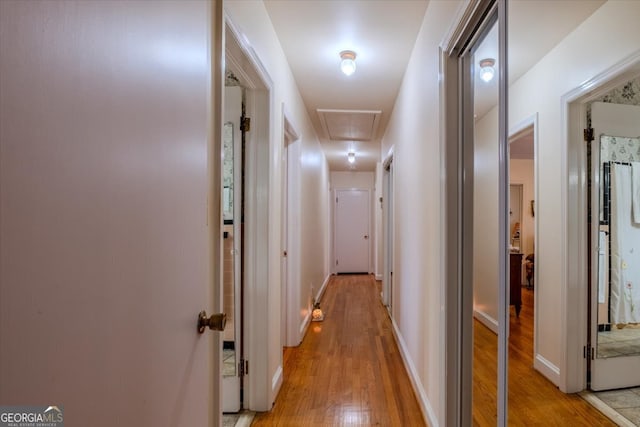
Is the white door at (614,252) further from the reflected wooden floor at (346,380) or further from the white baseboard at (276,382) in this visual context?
the white baseboard at (276,382)

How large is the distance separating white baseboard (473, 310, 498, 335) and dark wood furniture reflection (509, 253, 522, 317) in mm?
182

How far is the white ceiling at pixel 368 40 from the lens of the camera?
91 cm

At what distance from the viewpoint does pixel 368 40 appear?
2211 mm

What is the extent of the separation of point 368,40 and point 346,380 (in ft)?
8.36

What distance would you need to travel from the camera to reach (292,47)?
2332 mm

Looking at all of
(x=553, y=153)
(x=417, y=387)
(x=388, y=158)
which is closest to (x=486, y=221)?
(x=553, y=153)

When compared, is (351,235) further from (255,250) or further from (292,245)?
(255,250)

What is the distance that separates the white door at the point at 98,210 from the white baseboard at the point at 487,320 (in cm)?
109

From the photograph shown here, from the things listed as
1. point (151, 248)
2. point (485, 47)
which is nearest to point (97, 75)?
point (151, 248)

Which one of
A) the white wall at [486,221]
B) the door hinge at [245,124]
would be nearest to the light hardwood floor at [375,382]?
the white wall at [486,221]

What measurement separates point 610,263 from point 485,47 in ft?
3.31

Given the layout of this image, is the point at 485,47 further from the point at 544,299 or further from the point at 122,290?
the point at 122,290

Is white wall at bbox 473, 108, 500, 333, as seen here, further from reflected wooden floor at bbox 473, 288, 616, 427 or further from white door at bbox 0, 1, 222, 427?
white door at bbox 0, 1, 222, 427

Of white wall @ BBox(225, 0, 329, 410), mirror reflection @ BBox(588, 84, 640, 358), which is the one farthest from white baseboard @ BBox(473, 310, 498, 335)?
white wall @ BBox(225, 0, 329, 410)
